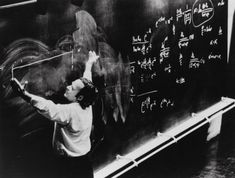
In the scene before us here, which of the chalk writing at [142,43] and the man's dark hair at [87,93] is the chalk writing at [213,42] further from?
the man's dark hair at [87,93]

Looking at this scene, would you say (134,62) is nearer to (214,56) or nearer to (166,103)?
(166,103)

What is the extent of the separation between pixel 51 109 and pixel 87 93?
305 millimetres

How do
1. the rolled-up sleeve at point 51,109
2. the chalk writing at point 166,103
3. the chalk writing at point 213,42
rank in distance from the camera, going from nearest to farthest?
the rolled-up sleeve at point 51,109
the chalk writing at point 166,103
the chalk writing at point 213,42

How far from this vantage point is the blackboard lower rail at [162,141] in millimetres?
3121

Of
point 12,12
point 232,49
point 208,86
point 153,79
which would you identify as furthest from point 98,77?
point 232,49

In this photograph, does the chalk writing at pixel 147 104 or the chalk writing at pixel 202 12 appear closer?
the chalk writing at pixel 147 104

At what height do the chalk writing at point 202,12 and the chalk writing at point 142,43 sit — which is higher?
the chalk writing at point 202,12

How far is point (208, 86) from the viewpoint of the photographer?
3943mm

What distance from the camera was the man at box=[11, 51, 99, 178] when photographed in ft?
8.96

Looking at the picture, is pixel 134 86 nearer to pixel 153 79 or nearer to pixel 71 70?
pixel 153 79

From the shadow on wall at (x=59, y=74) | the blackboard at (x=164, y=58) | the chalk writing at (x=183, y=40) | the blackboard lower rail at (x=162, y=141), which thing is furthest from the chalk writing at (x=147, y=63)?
the blackboard lower rail at (x=162, y=141)

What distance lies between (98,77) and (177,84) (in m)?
0.89

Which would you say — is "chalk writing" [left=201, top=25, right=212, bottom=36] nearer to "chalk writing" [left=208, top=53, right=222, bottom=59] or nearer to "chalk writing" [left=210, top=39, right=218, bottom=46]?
"chalk writing" [left=210, top=39, right=218, bottom=46]

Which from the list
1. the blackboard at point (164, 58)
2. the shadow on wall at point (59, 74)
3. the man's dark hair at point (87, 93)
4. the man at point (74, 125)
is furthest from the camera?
the blackboard at point (164, 58)
